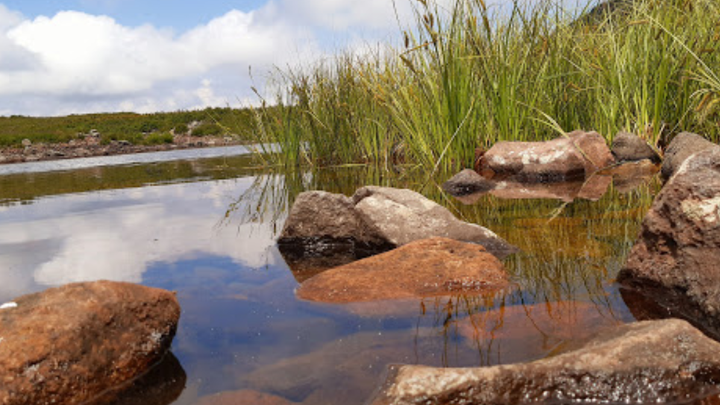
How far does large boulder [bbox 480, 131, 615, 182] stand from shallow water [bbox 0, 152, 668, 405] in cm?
121

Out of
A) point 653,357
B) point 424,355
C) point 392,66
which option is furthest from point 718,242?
point 392,66

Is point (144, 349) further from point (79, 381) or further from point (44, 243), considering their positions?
point (44, 243)

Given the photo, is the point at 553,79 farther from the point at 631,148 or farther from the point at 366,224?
the point at 366,224

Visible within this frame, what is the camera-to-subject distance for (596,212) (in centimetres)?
370

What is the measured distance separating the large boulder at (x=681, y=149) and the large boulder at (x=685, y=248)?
251 centimetres

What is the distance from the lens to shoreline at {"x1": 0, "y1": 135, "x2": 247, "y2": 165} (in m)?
24.4

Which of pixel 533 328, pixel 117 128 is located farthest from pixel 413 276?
pixel 117 128

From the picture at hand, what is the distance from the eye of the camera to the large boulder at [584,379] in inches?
54.2

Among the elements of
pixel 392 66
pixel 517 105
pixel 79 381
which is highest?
pixel 392 66

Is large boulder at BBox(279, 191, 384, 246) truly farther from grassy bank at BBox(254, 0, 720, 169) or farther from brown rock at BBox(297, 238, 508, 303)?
grassy bank at BBox(254, 0, 720, 169)

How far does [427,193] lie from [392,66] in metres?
3.64

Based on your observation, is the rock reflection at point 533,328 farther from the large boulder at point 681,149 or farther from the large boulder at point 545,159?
the large boulder at point 545,159

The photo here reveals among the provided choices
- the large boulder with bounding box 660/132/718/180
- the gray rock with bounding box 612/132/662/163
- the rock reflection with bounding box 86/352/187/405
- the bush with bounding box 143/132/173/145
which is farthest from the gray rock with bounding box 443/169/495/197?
the bush with bounding box 143/132/173/145

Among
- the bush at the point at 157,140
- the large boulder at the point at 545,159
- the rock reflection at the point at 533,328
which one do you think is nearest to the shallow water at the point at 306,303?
the rock reflection at the point at 533,328
